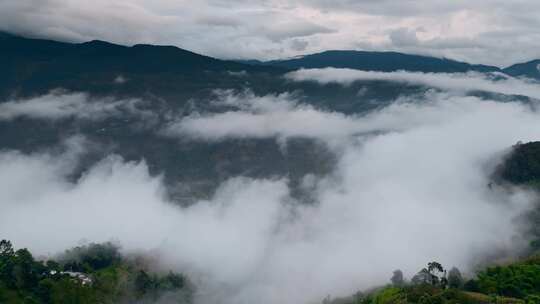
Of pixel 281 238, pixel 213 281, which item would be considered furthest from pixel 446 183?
pixel 213 281

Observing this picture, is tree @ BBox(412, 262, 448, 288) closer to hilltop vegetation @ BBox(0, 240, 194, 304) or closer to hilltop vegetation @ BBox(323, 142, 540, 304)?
hilltop vegetation @ BBox(323, 142, 540, 304)

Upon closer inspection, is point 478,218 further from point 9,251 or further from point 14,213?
point 14,213

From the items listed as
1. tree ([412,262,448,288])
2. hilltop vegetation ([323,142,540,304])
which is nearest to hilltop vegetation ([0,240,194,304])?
hilltop vegetation ([323,142,540,304])

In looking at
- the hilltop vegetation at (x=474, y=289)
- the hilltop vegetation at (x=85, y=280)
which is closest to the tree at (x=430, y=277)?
the hilltop vegetation at (x=474, y=289)

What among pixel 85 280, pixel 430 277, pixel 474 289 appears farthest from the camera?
pixel 85 280

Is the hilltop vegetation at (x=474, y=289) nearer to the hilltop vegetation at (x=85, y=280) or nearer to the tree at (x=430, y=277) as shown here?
the tree at (x=430, y=277)

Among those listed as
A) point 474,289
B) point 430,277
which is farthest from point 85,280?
point 474,289

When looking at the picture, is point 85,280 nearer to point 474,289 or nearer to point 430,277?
point 430,277

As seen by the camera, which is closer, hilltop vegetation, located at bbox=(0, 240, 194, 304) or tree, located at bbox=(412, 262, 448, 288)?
tree, located at bbox=(412, 262, 448, 288)

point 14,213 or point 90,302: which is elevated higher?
point 14,213
